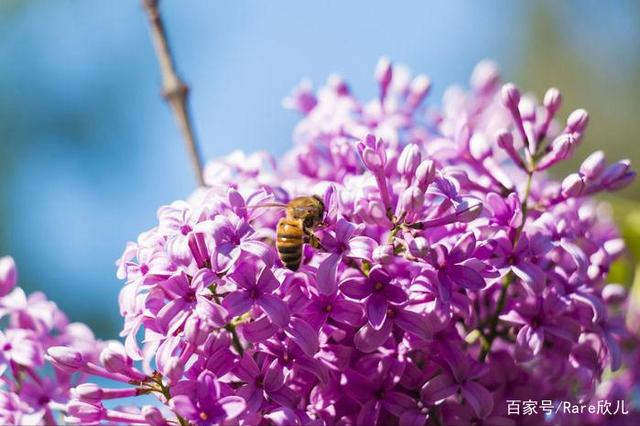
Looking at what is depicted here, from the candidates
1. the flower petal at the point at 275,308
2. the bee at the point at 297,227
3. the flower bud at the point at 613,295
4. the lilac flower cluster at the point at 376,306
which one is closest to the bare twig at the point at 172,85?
the lilac flower cluster at the point at 376,306

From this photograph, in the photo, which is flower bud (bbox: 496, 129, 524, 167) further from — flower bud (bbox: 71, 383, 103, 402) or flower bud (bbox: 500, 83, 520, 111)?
flower bud (bbox: 71, 383, 103, 402)

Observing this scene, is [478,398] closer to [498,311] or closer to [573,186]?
[498,311]

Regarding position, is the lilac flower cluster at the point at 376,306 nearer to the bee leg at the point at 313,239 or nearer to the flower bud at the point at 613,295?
the bee leg at the point at 313,239

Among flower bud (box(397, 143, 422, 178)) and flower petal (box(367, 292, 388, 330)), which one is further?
flower bud (box(397, 143, 422, 178))

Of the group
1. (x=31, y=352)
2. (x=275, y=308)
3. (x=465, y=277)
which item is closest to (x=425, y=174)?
(x=465, y=277)

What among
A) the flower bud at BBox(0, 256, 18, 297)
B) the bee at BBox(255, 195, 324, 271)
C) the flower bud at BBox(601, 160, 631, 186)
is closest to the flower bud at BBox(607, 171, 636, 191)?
the flower bud at BBox(601, 160, 631, 186)

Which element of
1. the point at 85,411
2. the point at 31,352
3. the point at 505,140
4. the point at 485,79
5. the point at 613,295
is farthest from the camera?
the point at 485,79

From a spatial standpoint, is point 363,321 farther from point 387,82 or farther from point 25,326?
point 387,82
